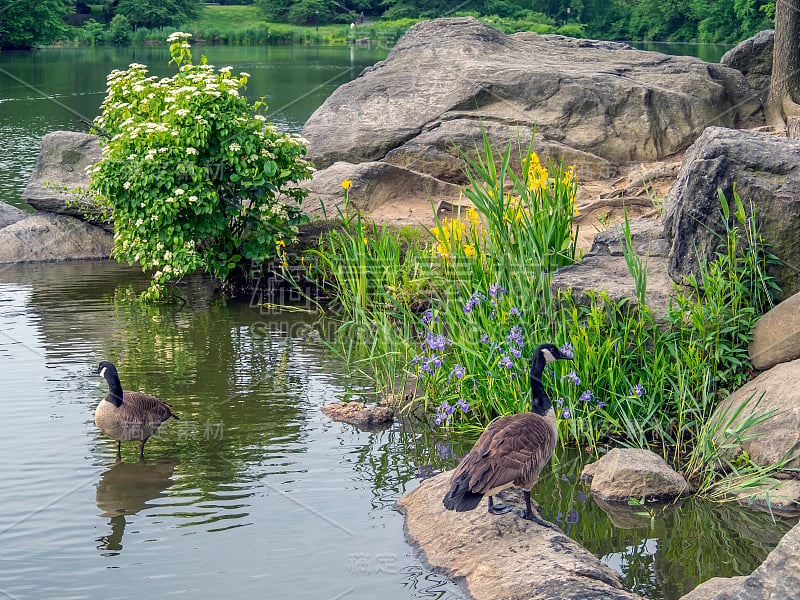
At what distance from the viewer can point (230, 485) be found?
605 centimetres

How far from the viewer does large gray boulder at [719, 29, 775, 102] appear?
16188 millimetres

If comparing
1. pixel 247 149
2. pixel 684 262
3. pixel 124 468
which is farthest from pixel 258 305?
pixel 684 262

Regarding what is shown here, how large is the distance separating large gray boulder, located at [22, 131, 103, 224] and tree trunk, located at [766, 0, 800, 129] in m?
10.5

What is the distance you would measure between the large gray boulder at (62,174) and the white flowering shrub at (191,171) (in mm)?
2436

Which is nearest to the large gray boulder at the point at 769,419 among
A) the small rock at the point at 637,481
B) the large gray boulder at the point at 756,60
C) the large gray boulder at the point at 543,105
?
the small rock at the point at 637,481

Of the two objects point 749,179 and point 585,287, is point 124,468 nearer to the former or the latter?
point 585,287

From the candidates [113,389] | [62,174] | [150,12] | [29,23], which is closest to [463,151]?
[62,174]

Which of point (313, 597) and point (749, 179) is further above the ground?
point (749, 179)

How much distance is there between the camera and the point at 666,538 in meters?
5.38

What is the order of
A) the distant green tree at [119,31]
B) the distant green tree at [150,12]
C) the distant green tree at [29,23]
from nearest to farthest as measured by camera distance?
1. the distant green tree at [29,23]
2. the distant green tree at [119,31]
3. the distant green tree at [150,12]

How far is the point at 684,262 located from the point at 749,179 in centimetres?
76

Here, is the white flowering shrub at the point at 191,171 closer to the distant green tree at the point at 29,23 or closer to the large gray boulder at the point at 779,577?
the large gray boulder at the point at 779,577

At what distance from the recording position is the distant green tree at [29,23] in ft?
160

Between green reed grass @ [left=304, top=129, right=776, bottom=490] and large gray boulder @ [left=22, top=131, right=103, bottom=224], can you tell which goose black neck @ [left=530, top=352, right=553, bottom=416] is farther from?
large gray boulder @ [left=22, top=131, right=103, bottom=224]
